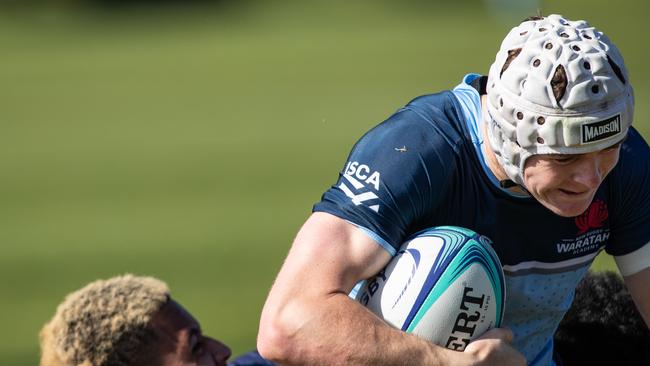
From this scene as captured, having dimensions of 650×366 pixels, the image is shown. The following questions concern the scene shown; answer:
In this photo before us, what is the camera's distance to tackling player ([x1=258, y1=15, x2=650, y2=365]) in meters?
4.11

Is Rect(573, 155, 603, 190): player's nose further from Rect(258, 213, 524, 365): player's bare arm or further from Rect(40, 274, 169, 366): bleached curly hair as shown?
Rect(40, 274, 169, 366): bleached curly hair

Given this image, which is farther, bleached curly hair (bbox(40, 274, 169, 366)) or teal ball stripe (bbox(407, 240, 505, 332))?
bleached curly hair (bbox(40, 274, 169, 366))

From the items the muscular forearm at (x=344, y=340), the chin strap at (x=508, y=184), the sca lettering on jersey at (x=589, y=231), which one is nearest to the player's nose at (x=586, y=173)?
the chin strap at (x=508, y=184)

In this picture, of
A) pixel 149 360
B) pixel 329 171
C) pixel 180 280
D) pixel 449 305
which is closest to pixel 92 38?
pixel 329 171

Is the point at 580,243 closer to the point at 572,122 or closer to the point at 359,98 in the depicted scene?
the point at 572,122

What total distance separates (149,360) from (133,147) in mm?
10079

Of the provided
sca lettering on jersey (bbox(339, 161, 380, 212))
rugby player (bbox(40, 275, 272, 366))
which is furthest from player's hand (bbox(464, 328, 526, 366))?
rugby player (bbox(40, 275, 272, 366))

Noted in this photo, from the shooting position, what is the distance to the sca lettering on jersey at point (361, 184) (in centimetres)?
429

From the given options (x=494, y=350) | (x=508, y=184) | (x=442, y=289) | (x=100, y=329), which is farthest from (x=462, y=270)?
(x=100, y=329)

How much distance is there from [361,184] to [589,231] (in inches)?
44.6

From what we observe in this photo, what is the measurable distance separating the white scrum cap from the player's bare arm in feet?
2.38

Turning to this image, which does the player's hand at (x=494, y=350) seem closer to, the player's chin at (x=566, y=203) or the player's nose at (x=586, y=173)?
the player's chin at (x=566, y=203)

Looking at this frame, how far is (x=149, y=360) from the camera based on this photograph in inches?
225

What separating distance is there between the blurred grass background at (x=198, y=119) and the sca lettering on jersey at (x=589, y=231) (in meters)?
4.74
